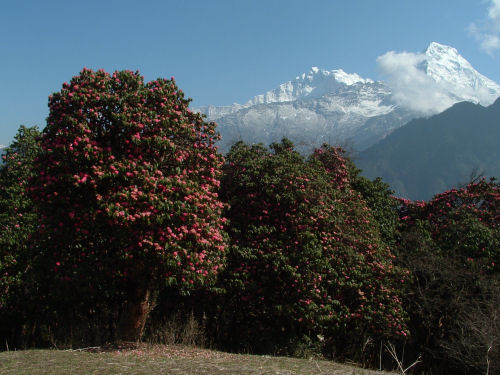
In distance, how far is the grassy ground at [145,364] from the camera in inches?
328

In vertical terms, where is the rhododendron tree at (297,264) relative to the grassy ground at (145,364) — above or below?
above

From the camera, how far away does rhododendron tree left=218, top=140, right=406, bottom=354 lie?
43.4 ft

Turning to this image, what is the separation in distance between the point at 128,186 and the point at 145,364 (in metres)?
3.93

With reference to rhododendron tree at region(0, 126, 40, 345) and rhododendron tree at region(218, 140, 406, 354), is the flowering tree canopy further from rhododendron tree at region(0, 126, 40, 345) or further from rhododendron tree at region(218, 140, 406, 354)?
rhododendron tree at region(218, 140, 406, 354)

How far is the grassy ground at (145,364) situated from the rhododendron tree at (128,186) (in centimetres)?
178

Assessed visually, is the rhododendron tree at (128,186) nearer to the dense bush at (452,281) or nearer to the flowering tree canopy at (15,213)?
the flowering tree canopy at (15,213)

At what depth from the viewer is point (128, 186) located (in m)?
9.93

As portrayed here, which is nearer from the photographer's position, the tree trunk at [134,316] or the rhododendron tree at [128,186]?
the rhododendron tree at [128,186]

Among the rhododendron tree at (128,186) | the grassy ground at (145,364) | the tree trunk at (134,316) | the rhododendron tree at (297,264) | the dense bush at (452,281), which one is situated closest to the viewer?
the grassy ground at (145,364)

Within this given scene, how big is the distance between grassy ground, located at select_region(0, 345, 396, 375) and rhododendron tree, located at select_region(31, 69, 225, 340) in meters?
1.78

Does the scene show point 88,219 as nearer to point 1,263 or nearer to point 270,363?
point 270,363

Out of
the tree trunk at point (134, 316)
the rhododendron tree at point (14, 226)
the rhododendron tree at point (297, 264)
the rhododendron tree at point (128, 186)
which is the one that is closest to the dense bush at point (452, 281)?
the rhododendron tree at point (297, 264)

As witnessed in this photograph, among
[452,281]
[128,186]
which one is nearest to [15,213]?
[128,186]

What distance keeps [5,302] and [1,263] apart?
4.81 ft
